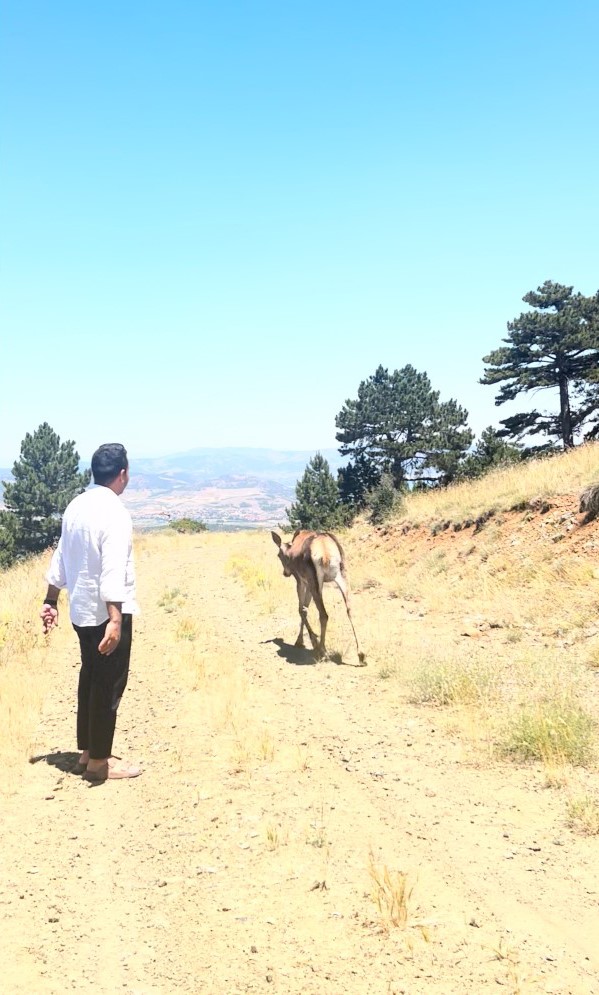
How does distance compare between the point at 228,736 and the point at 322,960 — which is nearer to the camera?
the point at 322,960

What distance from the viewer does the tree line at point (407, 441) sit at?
34.4m

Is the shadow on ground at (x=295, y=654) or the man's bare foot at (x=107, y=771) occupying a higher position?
the man's bare foot at (x=107, y=771)

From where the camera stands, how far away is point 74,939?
3.51 metres

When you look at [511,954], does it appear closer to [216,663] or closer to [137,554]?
Answer: [216,663]

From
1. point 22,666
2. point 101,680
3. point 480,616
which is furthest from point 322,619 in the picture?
point 101,680

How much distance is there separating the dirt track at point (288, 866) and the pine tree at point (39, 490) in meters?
48.9

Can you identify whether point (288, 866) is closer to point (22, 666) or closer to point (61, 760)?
point (61, 760)

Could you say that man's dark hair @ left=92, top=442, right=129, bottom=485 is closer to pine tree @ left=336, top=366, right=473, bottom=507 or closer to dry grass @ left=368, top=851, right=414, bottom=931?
dry grass @ left=368, top=851, right=414, bottom=931

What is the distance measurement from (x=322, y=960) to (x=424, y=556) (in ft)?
45.8

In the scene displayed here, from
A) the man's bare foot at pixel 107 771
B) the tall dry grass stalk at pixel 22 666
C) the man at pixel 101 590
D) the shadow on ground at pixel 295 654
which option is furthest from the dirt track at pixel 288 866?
the shadow on ground at pixel 295 654

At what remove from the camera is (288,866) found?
4082 mm

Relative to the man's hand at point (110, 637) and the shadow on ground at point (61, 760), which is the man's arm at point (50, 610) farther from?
the shadow on ground at point (61, 760)

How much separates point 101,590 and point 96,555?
332mm

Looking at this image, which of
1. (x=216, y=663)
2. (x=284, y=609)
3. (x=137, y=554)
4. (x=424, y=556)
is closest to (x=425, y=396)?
(x=137, y=554)
